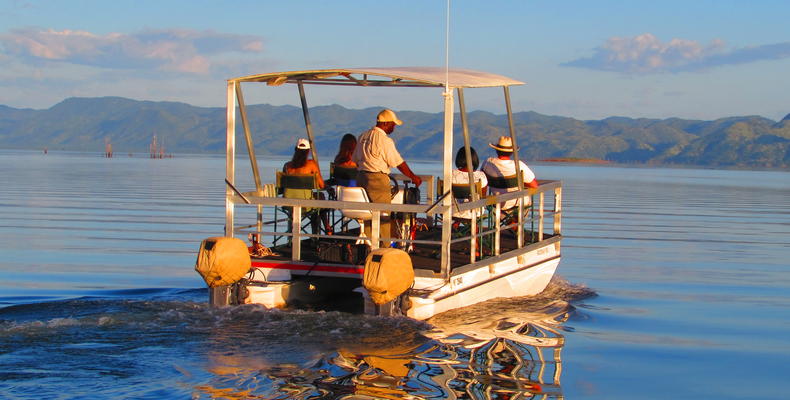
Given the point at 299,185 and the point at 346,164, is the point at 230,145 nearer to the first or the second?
the point at 299,185

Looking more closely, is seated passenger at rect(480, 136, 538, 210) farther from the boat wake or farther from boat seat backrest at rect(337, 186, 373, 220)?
boat seat backrest at rect(337, 186, 373, 220)

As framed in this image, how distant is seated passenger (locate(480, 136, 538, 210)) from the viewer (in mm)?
13148

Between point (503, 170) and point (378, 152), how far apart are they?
2.81 meters

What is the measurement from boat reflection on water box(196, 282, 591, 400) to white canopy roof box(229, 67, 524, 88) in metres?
2.51

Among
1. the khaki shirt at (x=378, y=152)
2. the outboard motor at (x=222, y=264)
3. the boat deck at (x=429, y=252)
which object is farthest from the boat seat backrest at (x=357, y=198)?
the outboard motor at (x=222, y=264)

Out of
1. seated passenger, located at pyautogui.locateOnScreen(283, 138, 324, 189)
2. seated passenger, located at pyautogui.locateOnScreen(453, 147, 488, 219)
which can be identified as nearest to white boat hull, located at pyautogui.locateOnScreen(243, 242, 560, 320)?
seated passenger, located at pyautogui.locateOnScreen(453, 147, 488, 219)

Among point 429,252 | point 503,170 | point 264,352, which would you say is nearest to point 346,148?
point 429,252

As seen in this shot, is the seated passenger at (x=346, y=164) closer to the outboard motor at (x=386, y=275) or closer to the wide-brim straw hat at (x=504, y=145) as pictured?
the wide-brim straw hat at (x=504, y=145)

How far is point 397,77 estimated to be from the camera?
33.0 feet

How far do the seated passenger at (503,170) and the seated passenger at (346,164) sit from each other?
208 cm

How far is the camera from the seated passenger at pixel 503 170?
43.1ft

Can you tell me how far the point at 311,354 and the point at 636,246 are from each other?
45.9ft

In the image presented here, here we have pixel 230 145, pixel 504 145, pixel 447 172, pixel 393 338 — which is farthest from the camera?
pixel 504 145

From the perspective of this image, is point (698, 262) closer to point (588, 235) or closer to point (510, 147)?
point (588, 235)
